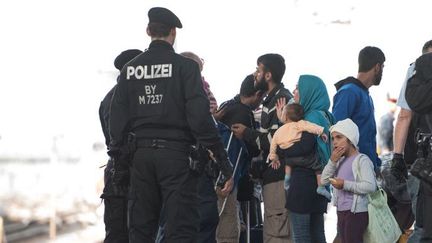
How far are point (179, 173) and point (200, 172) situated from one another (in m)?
0.14

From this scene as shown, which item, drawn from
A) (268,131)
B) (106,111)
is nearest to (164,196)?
(106,111)

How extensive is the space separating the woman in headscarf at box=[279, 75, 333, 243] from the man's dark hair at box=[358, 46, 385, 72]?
0.43m

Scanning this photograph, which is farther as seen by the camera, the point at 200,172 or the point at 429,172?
the point at 200,172

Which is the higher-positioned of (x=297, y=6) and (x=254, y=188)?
(x=297, y=6)

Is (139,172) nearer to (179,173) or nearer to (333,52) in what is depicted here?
(179,173)

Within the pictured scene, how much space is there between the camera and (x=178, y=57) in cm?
546

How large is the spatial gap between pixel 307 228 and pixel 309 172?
0.37 metres

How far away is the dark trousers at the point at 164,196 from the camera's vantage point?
17.7 ft

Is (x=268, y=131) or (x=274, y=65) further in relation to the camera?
(x=274, y=65)

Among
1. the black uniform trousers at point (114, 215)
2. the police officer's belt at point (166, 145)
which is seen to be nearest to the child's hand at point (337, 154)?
the police officer's belt at point (166, 145)

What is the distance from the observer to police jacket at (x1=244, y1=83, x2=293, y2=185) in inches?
265

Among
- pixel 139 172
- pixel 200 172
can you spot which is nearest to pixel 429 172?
pixel 200 172

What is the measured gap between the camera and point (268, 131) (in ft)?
22.2

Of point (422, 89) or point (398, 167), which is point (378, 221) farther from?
point (422, 89)
